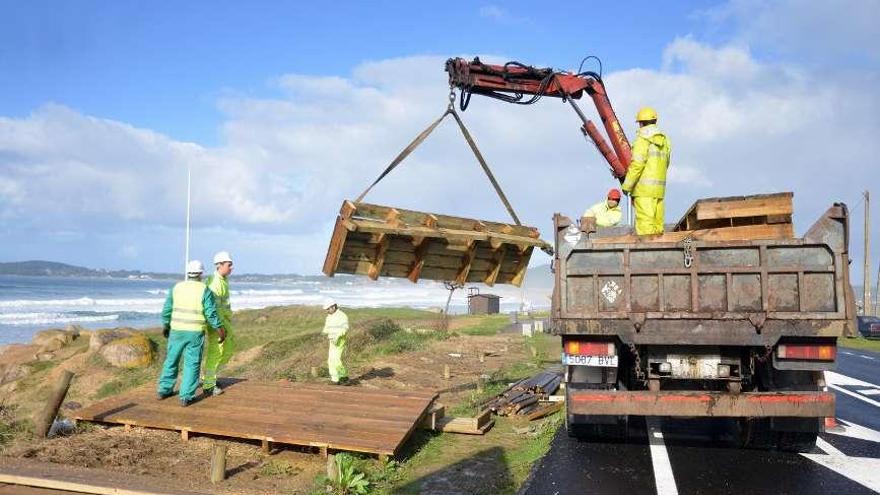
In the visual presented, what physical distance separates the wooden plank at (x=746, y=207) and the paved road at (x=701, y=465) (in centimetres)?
254

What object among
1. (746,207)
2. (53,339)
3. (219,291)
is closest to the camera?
(746,207)

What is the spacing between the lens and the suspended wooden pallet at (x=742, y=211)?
642 cm

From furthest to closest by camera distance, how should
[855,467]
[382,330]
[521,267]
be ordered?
1. [382,330]
2. [521,267]
3. [855,467]

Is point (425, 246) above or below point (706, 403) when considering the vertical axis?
above

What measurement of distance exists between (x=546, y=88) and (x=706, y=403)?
6.27 meters

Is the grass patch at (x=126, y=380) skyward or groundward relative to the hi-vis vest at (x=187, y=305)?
groundward

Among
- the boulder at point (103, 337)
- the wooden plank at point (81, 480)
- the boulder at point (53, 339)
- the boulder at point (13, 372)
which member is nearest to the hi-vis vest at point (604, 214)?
the wooden plank at point (81, 480)

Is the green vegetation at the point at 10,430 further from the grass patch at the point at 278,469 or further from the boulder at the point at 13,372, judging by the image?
the boulder at the point at 13,372

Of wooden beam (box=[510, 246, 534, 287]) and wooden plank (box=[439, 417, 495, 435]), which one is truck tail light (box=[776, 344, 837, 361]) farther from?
wooden beam (box=[510, 246, 534, 287])

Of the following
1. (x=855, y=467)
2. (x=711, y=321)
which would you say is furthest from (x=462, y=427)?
(x=855, y=467)

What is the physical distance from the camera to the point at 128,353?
752 inches

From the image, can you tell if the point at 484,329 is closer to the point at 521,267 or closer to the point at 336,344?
the point at 336,344

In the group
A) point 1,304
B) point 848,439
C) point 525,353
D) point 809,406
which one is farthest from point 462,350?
point 1,304

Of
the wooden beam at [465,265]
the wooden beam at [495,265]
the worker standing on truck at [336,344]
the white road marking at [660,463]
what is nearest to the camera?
the white road marking at [660,463]
